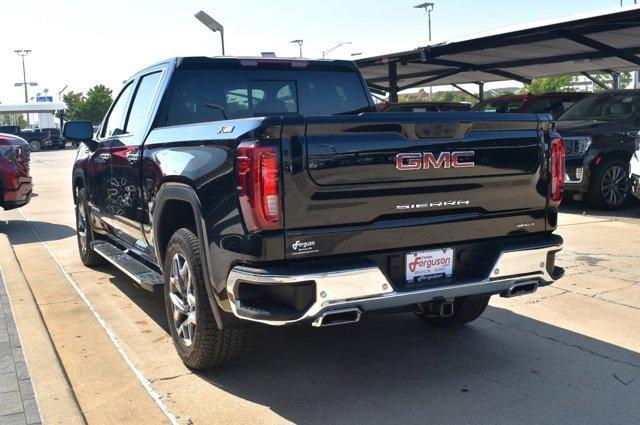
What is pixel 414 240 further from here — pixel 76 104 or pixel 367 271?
pixel 76 104

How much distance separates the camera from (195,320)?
12.9 feet

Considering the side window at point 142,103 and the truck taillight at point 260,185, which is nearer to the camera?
the truck taillight at point 260,185

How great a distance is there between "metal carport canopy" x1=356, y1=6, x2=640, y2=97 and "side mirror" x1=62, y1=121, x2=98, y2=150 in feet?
28.4

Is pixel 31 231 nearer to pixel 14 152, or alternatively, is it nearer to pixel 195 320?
pixel 14 152

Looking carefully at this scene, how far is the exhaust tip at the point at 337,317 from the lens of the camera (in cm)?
327

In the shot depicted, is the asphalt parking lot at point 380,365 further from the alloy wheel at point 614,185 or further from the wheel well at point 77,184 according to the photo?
the alloy wheel at point 614,185

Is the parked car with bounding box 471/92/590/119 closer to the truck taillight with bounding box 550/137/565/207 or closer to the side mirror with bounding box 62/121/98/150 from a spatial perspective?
the side mirror with bounding box 62/121/98/150

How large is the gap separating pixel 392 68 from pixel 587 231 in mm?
12063

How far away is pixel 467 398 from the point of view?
3.67m

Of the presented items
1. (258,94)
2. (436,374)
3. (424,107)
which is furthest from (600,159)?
(436,374)

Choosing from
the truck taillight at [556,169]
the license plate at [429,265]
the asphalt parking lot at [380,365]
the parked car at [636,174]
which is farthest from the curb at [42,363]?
the parked car at [636,174]

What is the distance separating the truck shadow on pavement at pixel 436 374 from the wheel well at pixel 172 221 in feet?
3.03

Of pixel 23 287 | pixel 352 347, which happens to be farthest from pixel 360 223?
pixel 23 287

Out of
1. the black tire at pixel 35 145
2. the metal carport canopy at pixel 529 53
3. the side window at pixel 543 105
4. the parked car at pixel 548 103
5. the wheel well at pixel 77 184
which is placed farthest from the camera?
the black tire at pixel 35 145
